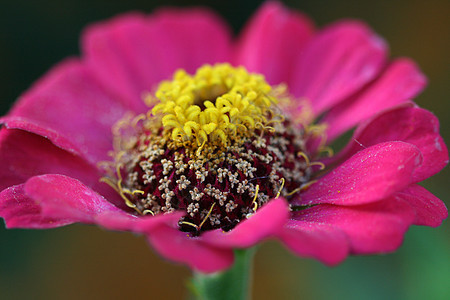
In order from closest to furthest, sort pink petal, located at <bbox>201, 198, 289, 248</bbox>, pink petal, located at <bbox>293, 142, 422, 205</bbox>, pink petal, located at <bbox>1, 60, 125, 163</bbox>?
1. pink petal, located at <bbox>201, 198, 289, 248</bbox>
2. pink petal, located at <bbox>293, 142, 422, 205</bbox>
3. pink petal, located at <bbox>1, 60, 125, 163</bbox>

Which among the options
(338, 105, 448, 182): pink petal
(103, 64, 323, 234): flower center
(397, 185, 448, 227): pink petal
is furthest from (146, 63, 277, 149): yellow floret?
(397, 185, 448, 227): pink petal

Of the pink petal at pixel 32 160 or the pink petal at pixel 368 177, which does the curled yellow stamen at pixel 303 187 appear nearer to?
the pink petal at pixel 368 177

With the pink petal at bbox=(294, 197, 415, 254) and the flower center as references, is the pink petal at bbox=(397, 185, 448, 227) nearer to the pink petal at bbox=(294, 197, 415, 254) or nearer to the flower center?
the pink petal at bbox=(294, 197, 415, 254)

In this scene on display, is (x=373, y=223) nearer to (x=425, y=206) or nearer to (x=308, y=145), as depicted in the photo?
(x=425, y=206)

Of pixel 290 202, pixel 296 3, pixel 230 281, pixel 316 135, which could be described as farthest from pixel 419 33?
pixel 230 281

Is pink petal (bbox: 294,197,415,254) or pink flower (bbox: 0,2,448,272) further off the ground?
pink flower (bbox: 0,2,448,272)

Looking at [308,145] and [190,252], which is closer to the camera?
[190,252]

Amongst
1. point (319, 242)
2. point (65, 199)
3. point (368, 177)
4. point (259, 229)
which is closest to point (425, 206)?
point (368, 177)

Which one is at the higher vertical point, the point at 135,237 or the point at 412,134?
the point at 412,134

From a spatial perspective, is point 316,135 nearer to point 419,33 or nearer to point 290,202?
point 290,202
